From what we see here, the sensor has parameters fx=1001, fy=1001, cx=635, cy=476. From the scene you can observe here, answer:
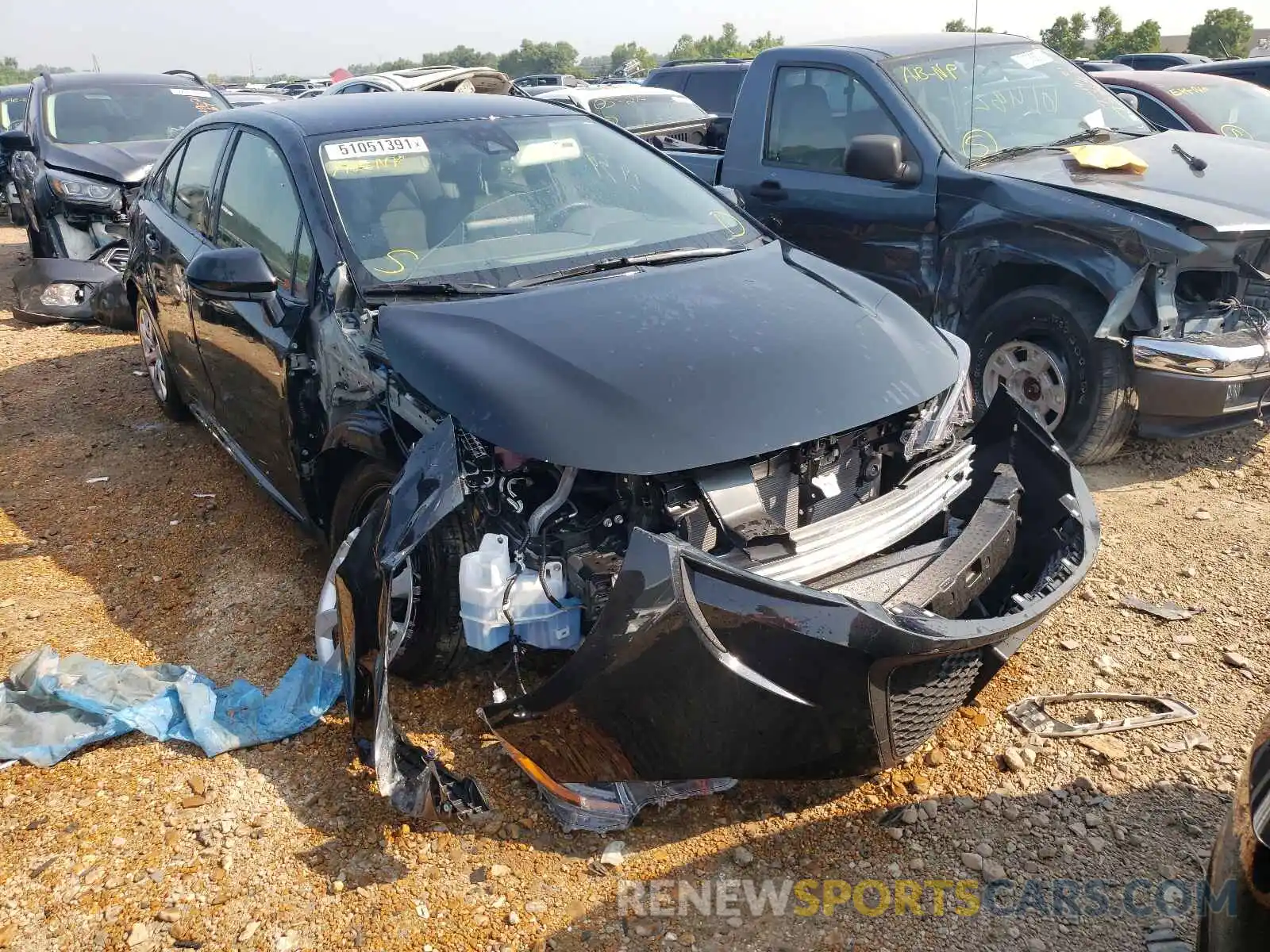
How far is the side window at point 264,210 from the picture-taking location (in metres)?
3.45

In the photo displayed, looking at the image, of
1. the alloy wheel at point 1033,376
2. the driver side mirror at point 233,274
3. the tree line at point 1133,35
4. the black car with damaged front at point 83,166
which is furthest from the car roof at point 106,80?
the tree line at point 1133,35

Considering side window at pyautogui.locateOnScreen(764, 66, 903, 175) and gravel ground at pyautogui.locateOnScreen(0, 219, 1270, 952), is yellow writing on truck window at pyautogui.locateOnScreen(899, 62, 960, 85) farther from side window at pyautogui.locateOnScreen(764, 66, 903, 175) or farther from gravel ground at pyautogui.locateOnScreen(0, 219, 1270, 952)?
gravel ground at pyautogui.locateOnScreen(0, 219, 1270, 952)

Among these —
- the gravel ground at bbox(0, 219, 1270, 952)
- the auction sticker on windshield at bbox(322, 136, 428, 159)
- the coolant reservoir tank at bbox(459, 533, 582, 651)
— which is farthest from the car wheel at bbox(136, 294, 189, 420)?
the coolant reservoir tank at bbox(459, 533, 582, 651)

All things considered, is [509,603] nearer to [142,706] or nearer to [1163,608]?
[142,706]

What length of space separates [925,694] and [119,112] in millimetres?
9498

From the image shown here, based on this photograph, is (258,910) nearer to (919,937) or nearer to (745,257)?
(919,937)

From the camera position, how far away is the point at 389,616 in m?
2.61

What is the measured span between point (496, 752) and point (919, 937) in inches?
50.1

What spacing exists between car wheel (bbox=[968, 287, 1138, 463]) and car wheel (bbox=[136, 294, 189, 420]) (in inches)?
166

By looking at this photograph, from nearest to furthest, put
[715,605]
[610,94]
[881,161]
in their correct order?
[715,605]
[881,161]
[610,94]

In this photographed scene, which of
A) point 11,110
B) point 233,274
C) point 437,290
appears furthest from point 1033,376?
point 11,110

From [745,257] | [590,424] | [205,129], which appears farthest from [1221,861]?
[205,129]

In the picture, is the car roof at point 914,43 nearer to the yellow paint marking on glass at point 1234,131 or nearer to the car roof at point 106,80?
the yellow paint marking on glass at point 1234,131

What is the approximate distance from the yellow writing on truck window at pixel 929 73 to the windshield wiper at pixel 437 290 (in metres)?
3.18
